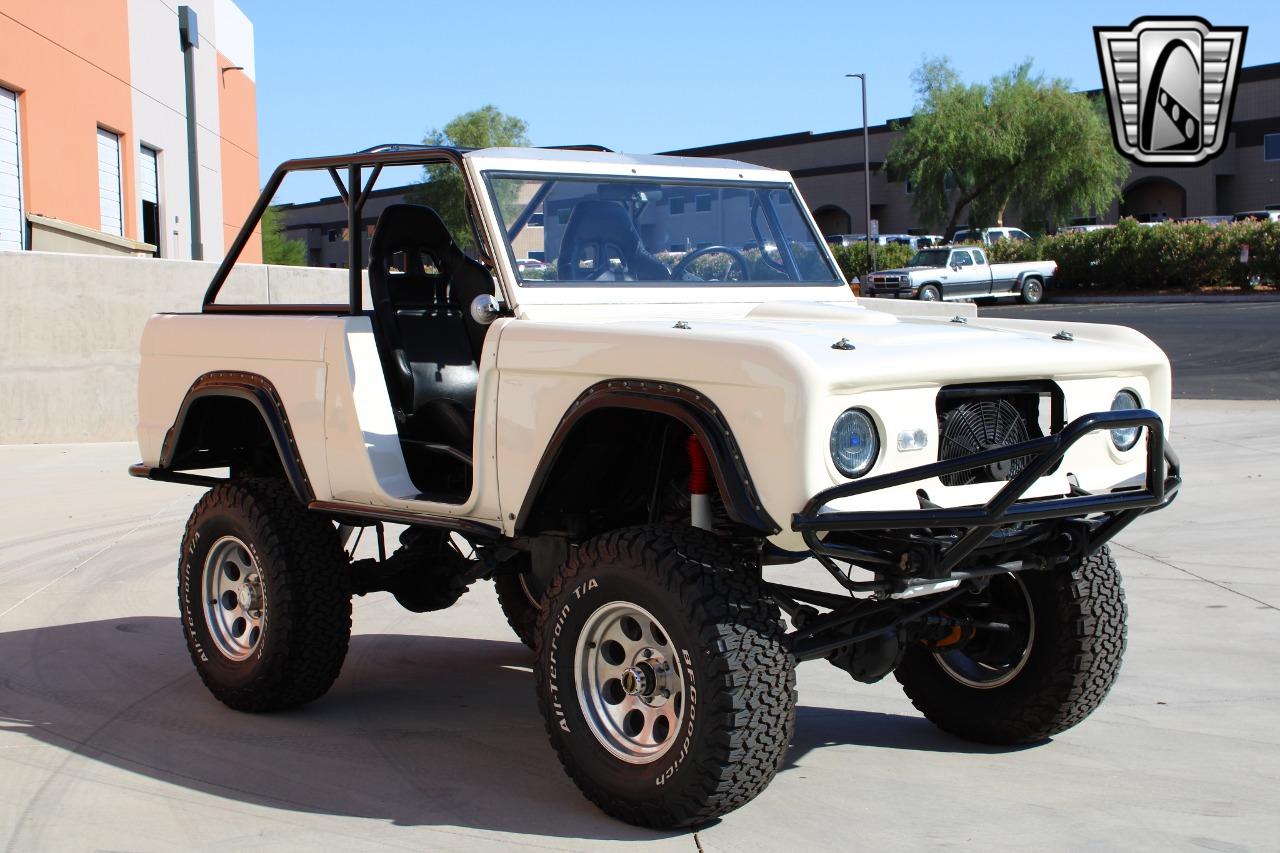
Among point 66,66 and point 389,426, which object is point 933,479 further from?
point 66,66

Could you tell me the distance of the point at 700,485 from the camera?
13.5ft

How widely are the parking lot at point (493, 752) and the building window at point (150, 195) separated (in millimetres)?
24140

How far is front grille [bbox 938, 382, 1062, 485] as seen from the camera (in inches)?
161

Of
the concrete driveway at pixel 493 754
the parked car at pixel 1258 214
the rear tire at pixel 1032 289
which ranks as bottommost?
the concrete driveway at pixel 493 754

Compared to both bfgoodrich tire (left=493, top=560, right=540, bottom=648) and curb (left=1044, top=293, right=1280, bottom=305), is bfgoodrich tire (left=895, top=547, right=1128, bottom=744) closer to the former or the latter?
bfgoodrich tire (left=493, top=560, right=540, bottom=648)

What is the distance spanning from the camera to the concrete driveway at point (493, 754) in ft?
13.5

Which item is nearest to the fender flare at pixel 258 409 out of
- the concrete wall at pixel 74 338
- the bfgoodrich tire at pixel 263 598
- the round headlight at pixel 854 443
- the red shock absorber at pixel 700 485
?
the bfgoodrich tire at pixel 263 598

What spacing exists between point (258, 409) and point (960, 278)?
36225 millimetres

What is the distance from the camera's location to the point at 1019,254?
46.1 metres

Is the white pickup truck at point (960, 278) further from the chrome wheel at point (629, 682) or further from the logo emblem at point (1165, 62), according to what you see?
the chrome wheel at point (629, 682)

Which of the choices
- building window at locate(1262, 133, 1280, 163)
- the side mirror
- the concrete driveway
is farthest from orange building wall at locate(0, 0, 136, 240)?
building window at locate(1262, 133, 1280, 163)

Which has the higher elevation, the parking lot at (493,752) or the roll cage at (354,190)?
the roll cage at (354,190)

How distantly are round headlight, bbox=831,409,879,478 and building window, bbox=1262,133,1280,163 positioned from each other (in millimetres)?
59642

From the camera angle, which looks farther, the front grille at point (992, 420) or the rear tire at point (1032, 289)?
the rear tire at point (1032, 289)
